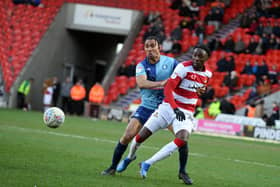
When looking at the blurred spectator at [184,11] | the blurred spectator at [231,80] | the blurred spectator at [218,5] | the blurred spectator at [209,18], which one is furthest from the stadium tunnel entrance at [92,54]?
the blurred spectator at [231,80]

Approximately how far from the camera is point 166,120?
988 cm

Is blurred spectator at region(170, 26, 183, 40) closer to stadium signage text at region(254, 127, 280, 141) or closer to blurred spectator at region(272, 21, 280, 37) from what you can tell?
blurred spectator at region(272, 21, 280, 37)

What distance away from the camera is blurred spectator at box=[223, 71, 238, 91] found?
96.9 feet

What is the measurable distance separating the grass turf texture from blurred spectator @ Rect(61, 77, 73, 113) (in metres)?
15.4

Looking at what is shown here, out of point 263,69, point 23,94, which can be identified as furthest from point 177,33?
point 23,94

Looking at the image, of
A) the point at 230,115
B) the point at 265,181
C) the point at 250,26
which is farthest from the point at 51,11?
the point at 265,181

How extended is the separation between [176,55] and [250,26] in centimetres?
406

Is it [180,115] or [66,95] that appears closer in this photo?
[180,115]

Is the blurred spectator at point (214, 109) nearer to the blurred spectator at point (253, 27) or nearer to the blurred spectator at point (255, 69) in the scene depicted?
the blurred spectator at point (255, 69)

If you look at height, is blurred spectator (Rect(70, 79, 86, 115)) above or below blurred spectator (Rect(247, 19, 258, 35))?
below

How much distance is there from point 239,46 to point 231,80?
2.32 metres

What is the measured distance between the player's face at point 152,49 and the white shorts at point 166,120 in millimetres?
747

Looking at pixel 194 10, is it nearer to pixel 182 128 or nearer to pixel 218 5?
pixel 218 5

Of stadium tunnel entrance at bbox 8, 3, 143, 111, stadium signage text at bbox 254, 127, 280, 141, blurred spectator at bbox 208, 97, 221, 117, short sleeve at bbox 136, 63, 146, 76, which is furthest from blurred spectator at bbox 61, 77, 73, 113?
short sleeve at bbox 136, 63, 146, 76
